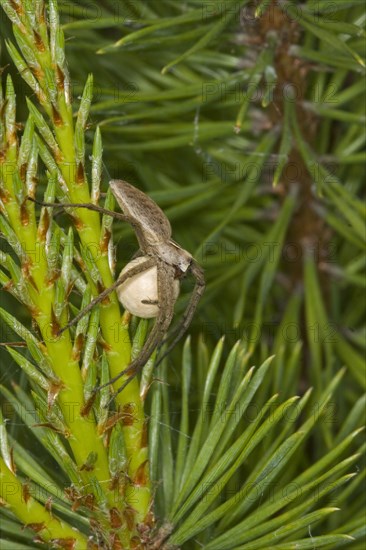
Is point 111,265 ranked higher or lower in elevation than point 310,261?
higher

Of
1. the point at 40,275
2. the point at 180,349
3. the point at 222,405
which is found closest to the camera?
the point at 40,275

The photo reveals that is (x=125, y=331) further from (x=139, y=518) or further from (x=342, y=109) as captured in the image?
(x=342, y=109)

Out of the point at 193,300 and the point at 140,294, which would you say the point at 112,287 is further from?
the point at 193,300

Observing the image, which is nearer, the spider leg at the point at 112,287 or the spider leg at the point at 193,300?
the spider leg at the point at 112,287

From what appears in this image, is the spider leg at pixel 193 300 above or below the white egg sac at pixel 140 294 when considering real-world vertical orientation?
below

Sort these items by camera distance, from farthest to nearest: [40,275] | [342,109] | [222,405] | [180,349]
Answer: [342,109]
[180,349]
[222,405]
[40,275]

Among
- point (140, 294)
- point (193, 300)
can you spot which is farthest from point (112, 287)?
point (193, 300)

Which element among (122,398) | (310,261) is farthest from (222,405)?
(310,261)
